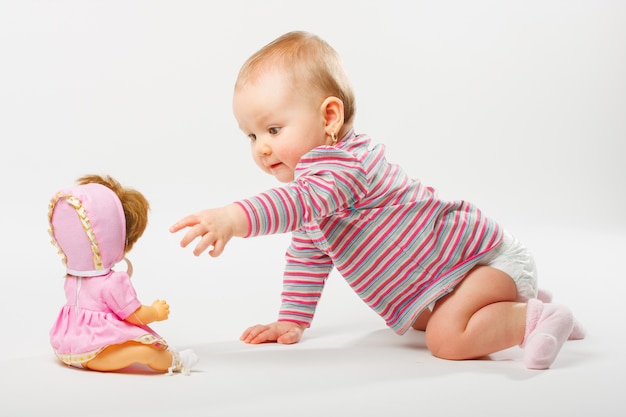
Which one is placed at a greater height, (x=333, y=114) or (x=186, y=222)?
(x=333, y=114)

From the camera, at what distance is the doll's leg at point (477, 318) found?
2084 millimetres

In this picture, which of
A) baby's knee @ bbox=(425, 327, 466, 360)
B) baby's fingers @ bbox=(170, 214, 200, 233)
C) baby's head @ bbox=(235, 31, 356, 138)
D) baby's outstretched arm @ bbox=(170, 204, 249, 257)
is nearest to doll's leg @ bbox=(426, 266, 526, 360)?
baby's knee @ bbox=(425, 327, 466, 360)

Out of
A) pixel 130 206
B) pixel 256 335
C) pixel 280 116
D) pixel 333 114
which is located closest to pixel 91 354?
pixel 130 206

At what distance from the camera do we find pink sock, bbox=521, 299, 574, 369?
1.95 m

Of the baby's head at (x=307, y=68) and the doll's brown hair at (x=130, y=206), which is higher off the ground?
the baby's head at (x=307, y=68)

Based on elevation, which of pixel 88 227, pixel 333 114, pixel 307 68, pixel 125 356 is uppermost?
pixel 307 68

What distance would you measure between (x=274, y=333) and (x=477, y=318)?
536 millimetres

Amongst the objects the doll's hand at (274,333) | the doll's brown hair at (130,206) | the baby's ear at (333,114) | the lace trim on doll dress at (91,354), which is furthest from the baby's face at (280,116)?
the lace trim on doll dress at (91,354)

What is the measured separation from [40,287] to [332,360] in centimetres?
121

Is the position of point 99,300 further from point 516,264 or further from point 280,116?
point 516,264

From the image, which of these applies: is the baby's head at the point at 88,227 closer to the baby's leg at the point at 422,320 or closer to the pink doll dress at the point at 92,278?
the pink doll dress at the point at 92,278

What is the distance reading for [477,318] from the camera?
6.93 feet

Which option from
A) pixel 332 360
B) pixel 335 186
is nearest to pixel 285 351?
pixel 332 360

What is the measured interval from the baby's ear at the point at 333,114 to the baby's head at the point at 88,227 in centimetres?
54
